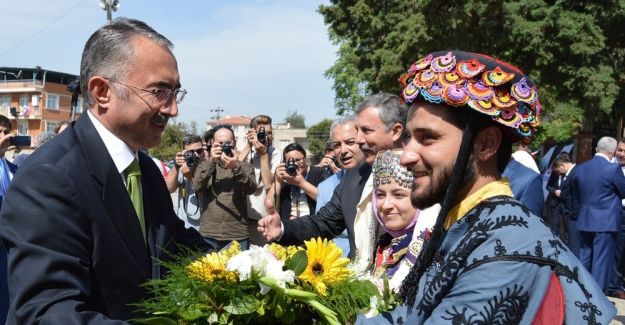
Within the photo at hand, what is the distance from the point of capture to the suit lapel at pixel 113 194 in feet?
6.98

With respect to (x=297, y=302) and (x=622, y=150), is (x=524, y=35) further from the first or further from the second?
(x=297, y=302)

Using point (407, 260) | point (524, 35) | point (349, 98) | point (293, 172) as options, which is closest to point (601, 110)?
point (524, 35)

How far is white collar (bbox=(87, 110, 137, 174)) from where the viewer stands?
7.41 ft

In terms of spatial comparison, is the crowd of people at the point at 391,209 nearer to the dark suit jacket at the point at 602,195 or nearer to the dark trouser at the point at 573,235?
the dark suit jacket at the point at 602,195

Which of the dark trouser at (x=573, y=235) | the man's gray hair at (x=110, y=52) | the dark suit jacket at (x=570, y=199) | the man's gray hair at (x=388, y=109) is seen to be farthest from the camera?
the dark trouser at (x=573, y=235)

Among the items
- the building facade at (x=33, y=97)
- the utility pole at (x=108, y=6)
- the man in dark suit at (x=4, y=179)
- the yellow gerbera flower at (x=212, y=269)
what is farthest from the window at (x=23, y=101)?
the yellow gerbera flower at (x=212, y=269)

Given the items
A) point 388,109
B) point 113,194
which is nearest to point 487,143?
point 113,194

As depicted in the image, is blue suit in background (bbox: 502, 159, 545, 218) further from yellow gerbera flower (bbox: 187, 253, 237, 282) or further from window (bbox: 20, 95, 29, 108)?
window (bbox: 20, 95, 29, 108)

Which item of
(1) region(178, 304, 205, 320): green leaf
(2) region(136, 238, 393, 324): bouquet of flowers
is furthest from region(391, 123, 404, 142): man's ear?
(1) region(178, 304, 205, 320): green leaf

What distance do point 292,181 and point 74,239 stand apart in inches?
148

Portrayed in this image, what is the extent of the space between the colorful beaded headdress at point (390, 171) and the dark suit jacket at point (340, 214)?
768 mm

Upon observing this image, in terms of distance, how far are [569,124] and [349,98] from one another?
47.6 feet

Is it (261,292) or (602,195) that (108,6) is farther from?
(261,292)

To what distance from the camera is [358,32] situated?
2223 centimetres
